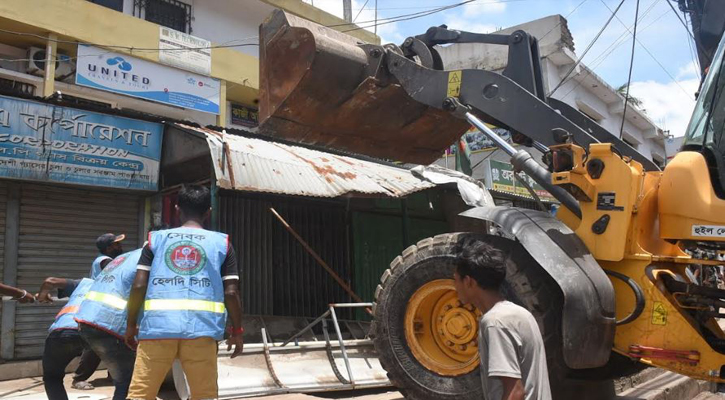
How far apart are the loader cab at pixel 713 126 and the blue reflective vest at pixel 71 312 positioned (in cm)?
438

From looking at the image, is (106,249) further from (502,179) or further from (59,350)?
(502,179)

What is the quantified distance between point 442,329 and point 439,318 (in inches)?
3.7

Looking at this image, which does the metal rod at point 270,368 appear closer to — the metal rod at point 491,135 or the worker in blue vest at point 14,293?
the worker in blue vest at point 14,293

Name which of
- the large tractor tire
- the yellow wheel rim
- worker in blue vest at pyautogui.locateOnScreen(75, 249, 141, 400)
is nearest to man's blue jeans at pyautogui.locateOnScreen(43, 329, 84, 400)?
worker in blue vest at pyautogui.locateOnScreen(75, 249, 141, 400)

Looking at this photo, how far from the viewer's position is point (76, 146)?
7.89 metres

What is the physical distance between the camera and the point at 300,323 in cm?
934

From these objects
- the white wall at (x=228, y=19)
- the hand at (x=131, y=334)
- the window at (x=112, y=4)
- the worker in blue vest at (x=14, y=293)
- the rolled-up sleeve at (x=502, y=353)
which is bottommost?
the hand at (x=131, y=334)

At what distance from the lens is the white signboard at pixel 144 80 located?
12.2 meters

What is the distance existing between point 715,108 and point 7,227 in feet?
26.9

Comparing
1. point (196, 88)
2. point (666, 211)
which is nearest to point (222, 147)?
point (666, 211)

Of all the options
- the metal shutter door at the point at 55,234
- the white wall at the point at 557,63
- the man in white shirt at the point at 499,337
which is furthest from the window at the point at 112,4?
the man in white shirt at the point at 499,337

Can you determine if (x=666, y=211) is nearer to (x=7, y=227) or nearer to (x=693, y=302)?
(x=693, y=302)

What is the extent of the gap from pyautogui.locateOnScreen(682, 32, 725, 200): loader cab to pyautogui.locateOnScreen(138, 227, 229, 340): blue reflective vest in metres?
3.15

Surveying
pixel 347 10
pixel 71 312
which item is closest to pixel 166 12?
pixel 347 10
